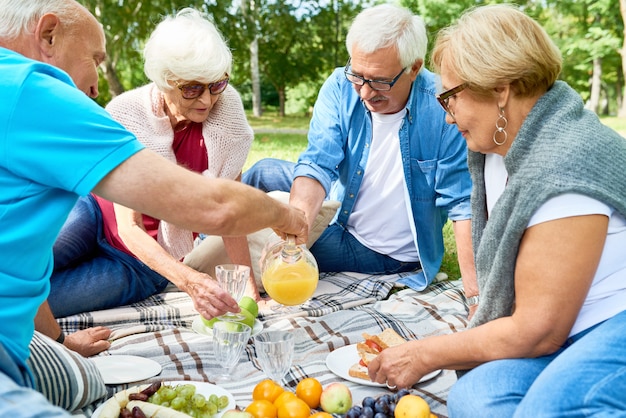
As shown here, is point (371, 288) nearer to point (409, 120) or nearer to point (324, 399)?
point (409, 120)

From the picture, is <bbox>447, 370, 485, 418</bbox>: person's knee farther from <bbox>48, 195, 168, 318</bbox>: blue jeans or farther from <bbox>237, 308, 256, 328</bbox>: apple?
<bbox>48, 195, 168, 318</bbox>: blue jeans

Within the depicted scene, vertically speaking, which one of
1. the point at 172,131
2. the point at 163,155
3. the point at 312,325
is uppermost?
the point at 172,131

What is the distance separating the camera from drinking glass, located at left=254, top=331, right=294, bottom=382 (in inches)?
103

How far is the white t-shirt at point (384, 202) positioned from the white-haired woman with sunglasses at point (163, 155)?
813 millimetres

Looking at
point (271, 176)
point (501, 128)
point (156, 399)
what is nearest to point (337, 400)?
point (156, 399)

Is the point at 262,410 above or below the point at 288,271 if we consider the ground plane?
below

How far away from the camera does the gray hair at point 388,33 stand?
3699mm

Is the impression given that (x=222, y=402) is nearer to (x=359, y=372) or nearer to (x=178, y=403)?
(x=178, y=403)

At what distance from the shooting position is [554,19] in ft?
104

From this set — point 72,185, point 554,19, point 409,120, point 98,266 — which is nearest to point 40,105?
point 72,185

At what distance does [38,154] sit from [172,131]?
6.72 ft

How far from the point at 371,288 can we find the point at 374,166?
29.7 inches

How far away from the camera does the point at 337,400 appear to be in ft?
8.42

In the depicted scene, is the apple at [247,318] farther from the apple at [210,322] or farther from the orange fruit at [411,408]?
the orange fruit at [411,408]
